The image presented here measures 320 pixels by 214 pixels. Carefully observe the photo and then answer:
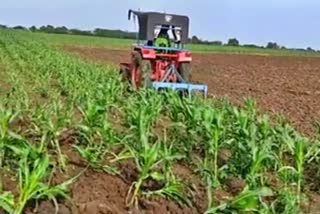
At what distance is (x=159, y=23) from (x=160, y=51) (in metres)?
0.55

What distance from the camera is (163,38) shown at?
45.4 feet

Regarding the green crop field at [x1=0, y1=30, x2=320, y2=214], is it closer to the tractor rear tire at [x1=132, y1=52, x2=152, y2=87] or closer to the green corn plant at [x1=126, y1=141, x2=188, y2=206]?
the green corn plant at [x1=126, y1=141, x2=188, y2=206]

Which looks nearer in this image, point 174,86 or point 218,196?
point 218,196

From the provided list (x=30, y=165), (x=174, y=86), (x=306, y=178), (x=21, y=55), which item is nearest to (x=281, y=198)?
(x=306, y=178)

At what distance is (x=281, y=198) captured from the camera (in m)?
5.59

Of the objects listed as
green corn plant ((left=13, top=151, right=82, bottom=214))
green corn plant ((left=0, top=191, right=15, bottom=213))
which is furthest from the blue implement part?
green corn plant ((left=0, top=191, right=15, bottom=213))

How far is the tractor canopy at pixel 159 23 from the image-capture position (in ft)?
44.1

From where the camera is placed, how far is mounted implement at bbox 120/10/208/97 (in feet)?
43.0

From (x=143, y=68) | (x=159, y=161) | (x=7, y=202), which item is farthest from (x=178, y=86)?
(x=7, y=202)

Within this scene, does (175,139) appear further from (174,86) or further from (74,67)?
(74,67)

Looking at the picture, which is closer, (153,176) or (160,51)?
(153,176)

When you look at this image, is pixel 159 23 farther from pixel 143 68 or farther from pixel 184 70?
pixel 143 68

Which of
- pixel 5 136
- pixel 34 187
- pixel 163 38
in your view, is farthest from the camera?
pixel 163 38

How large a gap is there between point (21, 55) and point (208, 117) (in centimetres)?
1753
